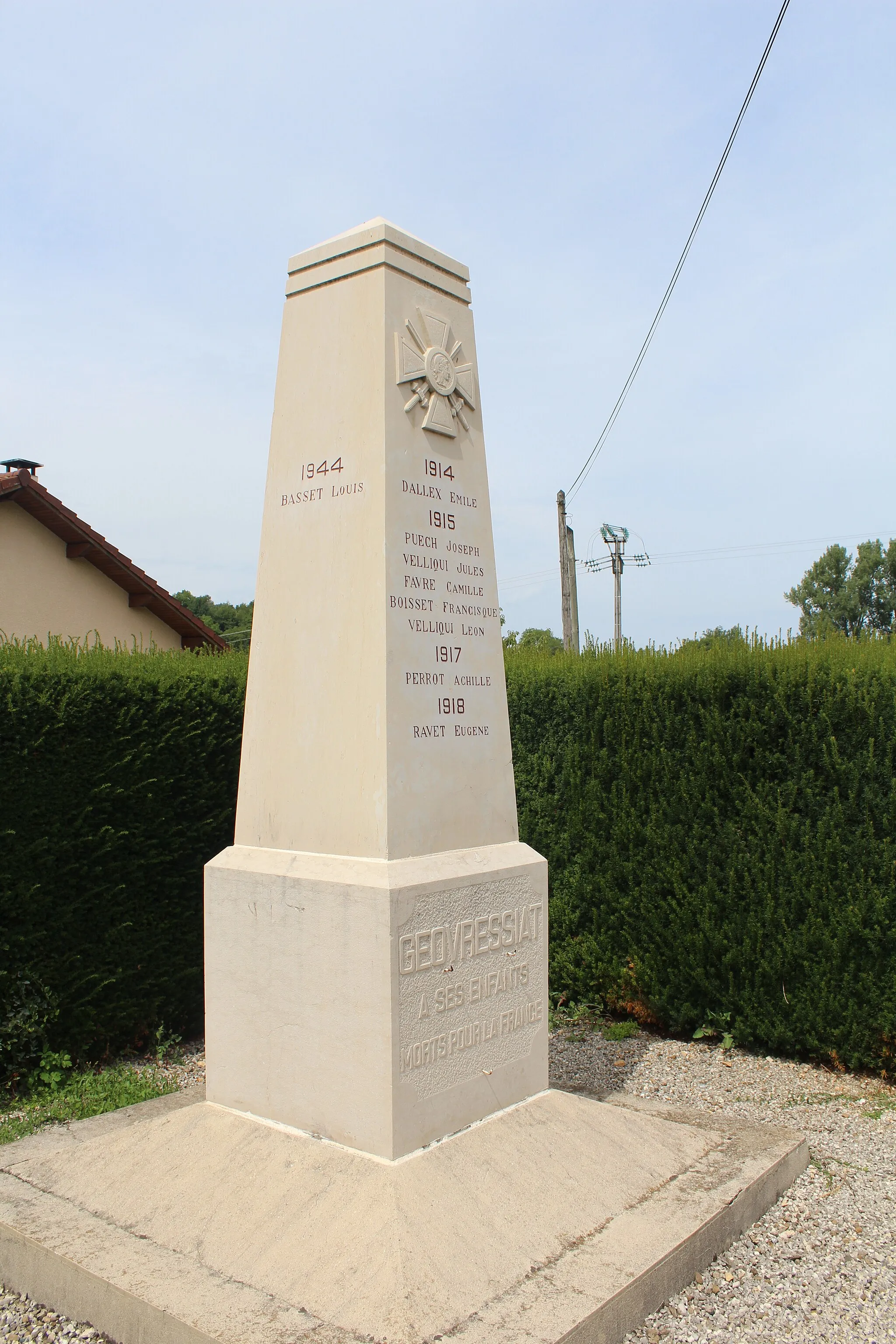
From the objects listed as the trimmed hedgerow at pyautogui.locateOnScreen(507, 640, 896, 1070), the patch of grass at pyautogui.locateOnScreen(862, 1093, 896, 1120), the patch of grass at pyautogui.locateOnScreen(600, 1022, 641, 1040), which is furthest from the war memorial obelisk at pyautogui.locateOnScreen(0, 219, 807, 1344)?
the patch of grass at pyautogui.locateOnScreen(600, 1022, 641, 1040)

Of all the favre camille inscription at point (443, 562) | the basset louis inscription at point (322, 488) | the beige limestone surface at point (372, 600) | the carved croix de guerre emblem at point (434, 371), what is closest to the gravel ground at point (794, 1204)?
the beige limestone surface at point (372, 600)

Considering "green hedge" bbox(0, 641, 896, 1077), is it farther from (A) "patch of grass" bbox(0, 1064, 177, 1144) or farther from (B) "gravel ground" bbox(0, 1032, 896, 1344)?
(B) "gravel ground" bbox(0, 1032, 896, 1344)

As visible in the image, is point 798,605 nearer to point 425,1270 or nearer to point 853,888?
point 853,888

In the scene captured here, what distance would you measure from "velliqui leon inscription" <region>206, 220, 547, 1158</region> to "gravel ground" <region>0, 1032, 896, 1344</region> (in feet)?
3.16

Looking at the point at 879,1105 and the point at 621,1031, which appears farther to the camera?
the point at 621,1031

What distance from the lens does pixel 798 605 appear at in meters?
49.2

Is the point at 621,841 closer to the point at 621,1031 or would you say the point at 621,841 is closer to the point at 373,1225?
the point at 621,1031

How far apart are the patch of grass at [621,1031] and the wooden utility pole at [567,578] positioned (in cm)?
1177

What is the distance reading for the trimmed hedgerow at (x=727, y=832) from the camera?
5.69 meters

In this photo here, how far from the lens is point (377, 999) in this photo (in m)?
3.39

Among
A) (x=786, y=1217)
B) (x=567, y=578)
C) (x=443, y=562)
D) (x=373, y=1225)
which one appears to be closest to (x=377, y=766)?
(x=443, y=562)

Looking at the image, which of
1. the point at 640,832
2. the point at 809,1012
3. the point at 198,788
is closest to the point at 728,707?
the point at 640,832

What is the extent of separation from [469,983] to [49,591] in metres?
10.8

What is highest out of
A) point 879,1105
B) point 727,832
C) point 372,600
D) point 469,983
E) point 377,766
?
point 372,600
